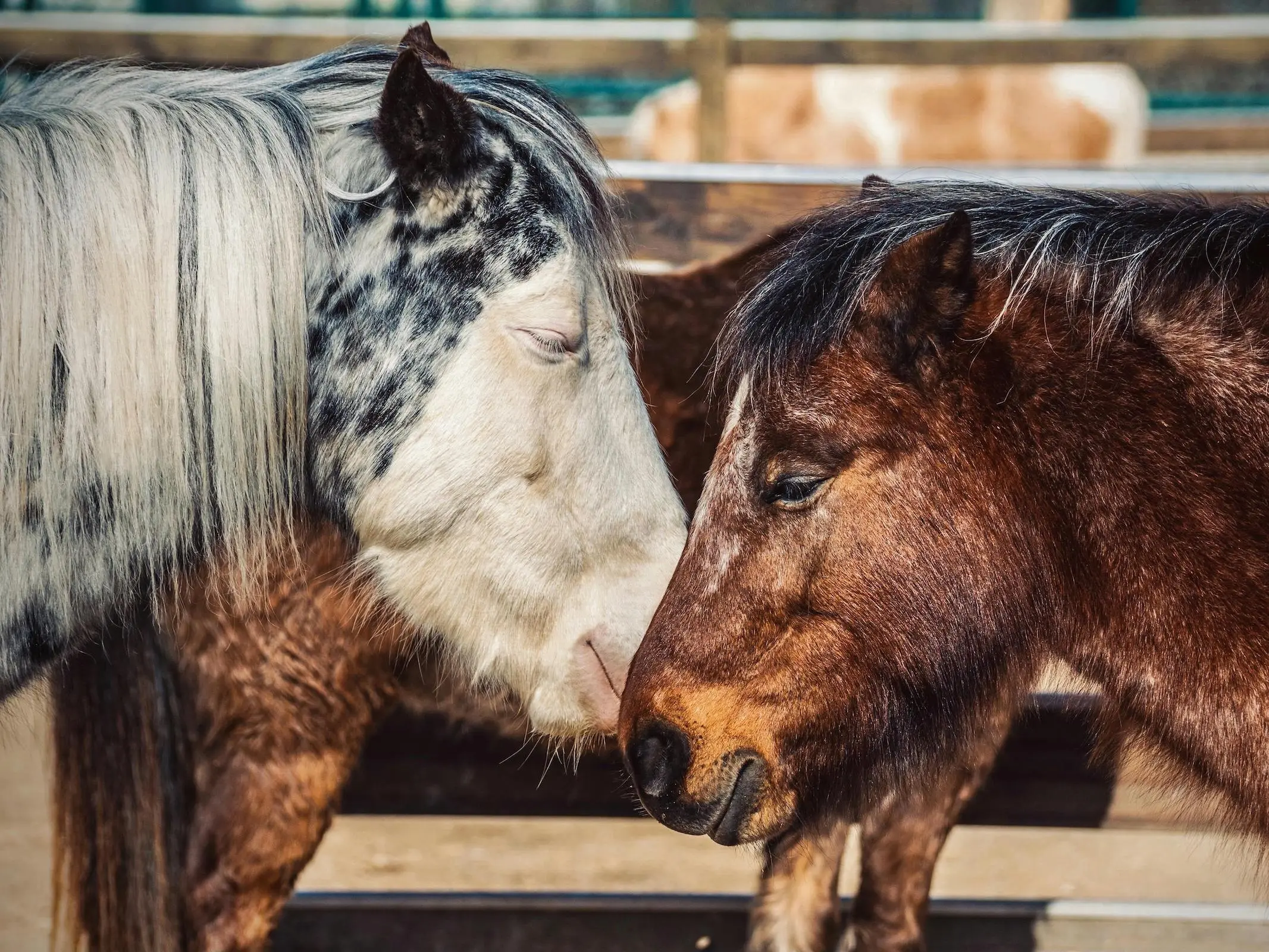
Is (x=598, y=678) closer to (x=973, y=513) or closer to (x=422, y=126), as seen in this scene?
(x=973, y=513)

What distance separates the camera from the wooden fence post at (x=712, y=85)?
6.00m

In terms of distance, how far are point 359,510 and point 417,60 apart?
84 cm

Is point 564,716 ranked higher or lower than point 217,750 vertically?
higher

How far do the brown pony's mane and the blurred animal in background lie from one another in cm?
717

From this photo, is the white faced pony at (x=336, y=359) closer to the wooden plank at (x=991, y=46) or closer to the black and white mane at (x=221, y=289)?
the black and white mane at (x=221, y=289)

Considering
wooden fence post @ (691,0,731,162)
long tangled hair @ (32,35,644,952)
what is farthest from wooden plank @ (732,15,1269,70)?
long tangled hair @ (32,35,644,952)

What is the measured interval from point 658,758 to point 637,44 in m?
5.35

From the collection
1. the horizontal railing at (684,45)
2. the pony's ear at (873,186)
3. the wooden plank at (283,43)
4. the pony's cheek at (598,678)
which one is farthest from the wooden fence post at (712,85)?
the pony's cheek at (598,678)

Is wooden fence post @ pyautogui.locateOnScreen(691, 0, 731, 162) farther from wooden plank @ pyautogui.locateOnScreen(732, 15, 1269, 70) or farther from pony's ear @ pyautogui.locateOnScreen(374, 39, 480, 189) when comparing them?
pony's ear @ pyautogui.locateOnScreen(374, 39, 480, 189)

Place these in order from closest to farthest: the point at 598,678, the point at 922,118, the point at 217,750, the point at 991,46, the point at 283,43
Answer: the point at 598,678 < the point at 217,750 < the point at 283,43 < the point at 991,46 < the point at 922,118

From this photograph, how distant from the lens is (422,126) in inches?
79.8

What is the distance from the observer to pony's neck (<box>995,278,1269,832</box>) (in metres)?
1.82

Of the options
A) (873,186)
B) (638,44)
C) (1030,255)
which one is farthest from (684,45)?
(1030,255)

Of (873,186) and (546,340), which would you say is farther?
(873,186)
